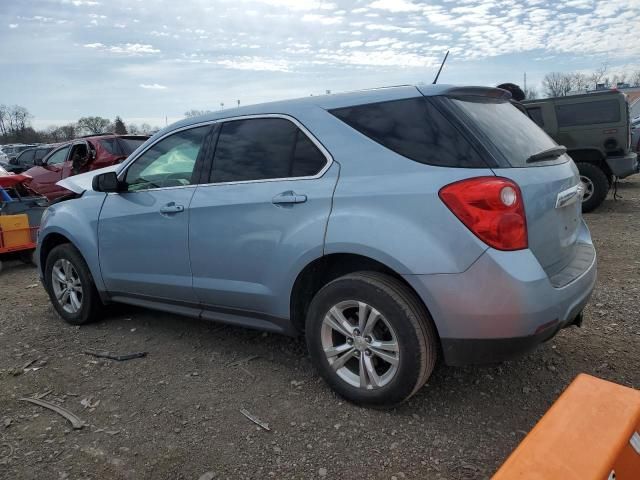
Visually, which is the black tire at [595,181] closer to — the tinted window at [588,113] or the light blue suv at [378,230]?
the tinted window at [588,113]

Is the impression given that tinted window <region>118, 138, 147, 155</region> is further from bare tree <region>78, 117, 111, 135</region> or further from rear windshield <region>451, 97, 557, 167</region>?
bare tree <region>78, 117, 111, 135</region>

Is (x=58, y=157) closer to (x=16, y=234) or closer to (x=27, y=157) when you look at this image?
(x=16, y=234)

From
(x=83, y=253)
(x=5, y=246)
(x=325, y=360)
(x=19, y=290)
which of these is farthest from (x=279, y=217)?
(x=5, y=246)

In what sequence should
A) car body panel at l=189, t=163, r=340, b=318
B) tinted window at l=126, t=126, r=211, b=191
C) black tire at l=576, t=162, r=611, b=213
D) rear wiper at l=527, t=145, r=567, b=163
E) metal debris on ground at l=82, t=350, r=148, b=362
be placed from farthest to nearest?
black tire at l=576, t=162, r=611, b=213, metal debris on ground at l=82, t=350, r=148, b=362, tinted window at l=126, t=126, r=211, b=191, car body panel at l=189, t=163, r=340, b=318, rear wiper at l=527, t=145, r=567, b=163

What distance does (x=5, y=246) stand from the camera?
709cm

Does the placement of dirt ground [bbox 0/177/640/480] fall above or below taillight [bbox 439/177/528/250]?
below

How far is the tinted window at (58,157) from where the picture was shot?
37.8 ft

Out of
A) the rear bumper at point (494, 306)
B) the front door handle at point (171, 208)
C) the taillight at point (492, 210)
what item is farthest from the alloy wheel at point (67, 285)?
the taillight at point (492, 210)

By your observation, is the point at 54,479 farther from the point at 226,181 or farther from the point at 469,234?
the point at 469,234

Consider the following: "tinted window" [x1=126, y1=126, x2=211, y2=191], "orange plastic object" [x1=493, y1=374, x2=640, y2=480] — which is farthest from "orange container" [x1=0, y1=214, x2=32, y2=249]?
"orange plastic object" [x1=493, y1=374, x2=640, y2=480]

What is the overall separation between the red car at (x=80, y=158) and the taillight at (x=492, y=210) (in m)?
9.17

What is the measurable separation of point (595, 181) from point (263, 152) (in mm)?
7476

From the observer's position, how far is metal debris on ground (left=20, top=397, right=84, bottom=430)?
9.84ft

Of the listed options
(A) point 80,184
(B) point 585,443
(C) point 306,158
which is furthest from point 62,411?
(B) point 585,443
